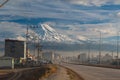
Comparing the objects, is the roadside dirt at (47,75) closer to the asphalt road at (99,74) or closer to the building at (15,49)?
the asphalt road at (99,74)

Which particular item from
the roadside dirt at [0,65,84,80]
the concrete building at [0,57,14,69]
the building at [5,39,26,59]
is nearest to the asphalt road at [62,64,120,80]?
the roadside dirt at [0,65,84,80]

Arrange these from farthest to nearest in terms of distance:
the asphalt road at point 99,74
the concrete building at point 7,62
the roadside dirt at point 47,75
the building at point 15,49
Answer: the building at point 15,49 < the concrete building at point 7,62 < the asphalt road at point 99,74 < the roadside dirt at point 47,75

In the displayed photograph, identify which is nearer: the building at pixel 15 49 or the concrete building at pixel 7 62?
the concrete building at pixel 7 62

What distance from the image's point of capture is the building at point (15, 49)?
168250mm

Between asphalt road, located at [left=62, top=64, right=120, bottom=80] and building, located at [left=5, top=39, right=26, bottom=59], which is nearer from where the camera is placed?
asphalt road, located at [left=62, top=64, right=120, bottom=80]

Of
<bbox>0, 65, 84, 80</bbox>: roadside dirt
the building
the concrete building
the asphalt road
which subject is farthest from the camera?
the building

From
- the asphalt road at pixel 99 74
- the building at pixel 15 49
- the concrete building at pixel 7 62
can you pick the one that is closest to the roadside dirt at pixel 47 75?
the asphalt road at pixel 99 74

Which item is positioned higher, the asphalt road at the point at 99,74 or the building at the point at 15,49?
the building at the point at 15,49

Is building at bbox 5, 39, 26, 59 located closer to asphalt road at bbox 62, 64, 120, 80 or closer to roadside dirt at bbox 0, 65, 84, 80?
asphalt road at bbox 62, 64, 120, 80

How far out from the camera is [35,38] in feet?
546

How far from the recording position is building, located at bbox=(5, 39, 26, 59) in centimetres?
16825

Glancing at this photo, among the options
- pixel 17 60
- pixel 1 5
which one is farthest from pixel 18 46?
pixel 1 5

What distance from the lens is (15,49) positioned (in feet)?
559

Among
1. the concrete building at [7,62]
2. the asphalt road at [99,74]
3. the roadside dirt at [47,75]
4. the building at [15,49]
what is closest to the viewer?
the roadside dirt at [47,75]
